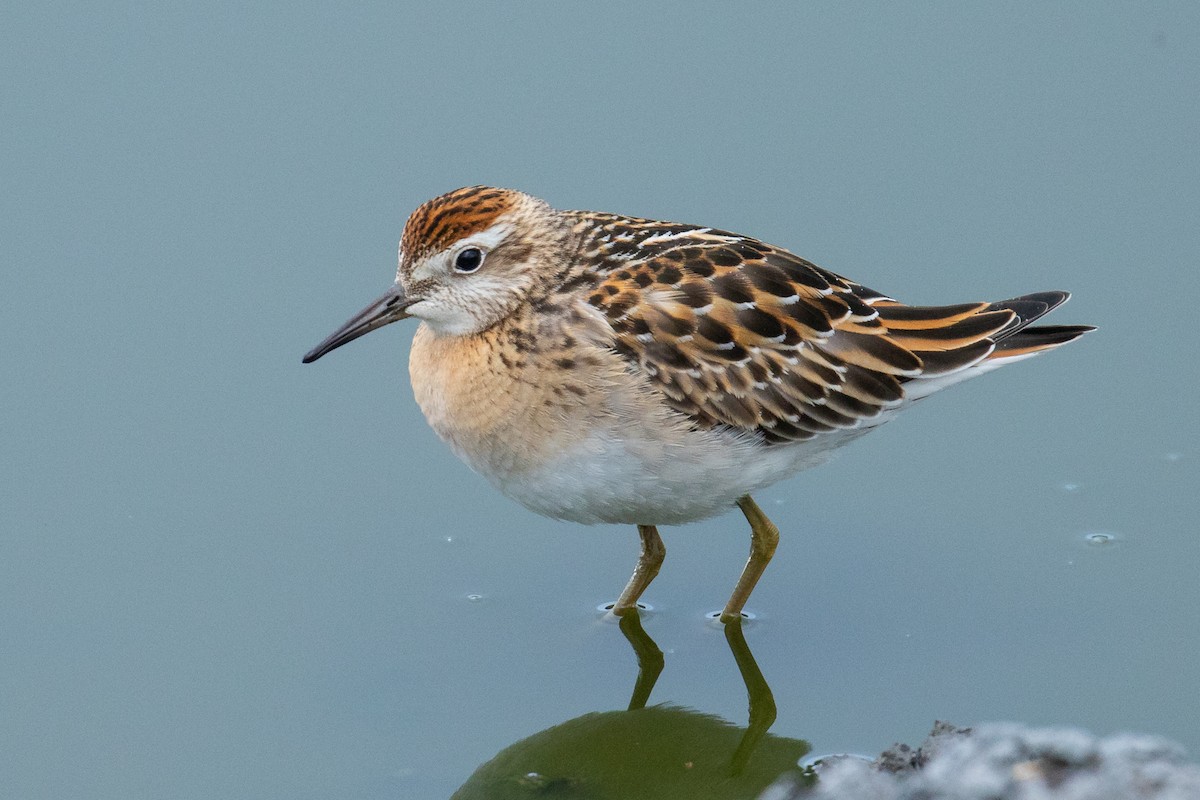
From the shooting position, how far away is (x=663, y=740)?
8039mm

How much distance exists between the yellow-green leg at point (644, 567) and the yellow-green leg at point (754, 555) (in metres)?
0.46

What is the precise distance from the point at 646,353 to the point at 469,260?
1.01 m

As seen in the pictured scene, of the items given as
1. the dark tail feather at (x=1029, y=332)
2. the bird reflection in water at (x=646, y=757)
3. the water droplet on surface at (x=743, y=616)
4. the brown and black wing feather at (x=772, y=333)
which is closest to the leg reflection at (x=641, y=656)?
the bird reflection in water at (x=646, y=757)

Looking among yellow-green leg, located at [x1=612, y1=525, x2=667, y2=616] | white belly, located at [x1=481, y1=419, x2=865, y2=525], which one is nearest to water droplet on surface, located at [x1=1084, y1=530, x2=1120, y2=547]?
white belly, located at [x1=481, y1=419, x2=865, y2=525]

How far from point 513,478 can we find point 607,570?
1.33 m

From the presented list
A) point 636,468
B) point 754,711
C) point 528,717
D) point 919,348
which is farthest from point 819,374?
point 528,717

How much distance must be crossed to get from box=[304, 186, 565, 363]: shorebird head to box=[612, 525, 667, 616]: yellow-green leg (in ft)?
4.98

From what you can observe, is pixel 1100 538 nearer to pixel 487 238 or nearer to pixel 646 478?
pixel 646 478

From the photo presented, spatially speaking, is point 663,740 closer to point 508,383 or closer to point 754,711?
point 754,711

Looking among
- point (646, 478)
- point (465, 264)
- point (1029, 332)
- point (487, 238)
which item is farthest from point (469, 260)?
point (1029, 332)

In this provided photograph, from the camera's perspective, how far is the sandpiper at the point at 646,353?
8.02 metres

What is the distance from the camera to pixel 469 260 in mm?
8336

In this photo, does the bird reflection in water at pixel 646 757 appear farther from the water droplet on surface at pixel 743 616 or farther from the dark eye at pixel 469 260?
the dark eye at pixel 469 260

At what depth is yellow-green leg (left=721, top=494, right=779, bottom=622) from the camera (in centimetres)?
884
